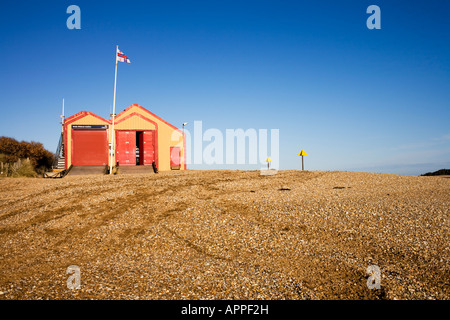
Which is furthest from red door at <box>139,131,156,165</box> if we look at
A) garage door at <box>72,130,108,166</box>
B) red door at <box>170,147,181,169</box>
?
garage door at <box>72,130,108,166</box>

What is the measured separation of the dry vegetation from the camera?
665 centimetres

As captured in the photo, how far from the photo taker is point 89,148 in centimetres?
2930

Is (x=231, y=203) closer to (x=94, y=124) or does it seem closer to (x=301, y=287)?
(x=301, y=287)

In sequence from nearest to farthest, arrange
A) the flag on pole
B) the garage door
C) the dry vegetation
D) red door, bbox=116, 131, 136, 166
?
the dry vegetation, the flag on pole, the garage door, red door, bbox=116, 131, 136, 166

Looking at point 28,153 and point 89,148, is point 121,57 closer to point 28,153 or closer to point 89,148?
point 89,148

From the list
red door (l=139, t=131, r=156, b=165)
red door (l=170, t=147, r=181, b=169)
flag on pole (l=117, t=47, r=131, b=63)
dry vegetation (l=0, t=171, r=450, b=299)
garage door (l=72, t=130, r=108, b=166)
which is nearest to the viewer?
dry vegetation (l=0, t=171, r=450, b=299)

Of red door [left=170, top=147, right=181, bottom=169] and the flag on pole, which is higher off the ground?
the flag on pole

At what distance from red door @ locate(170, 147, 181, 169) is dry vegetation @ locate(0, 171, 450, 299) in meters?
14.8

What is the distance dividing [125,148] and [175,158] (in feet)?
17.2

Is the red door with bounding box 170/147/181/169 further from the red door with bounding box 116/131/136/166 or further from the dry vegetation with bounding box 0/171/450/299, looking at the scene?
the dry vegetation with bounding box 0/171/450/299

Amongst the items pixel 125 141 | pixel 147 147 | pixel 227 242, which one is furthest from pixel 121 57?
pixel 227 242

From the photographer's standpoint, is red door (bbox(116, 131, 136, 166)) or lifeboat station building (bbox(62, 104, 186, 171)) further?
red door (bbox(116, 131, 136, 166))

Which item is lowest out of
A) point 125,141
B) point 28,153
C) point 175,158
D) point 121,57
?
point 175,158
